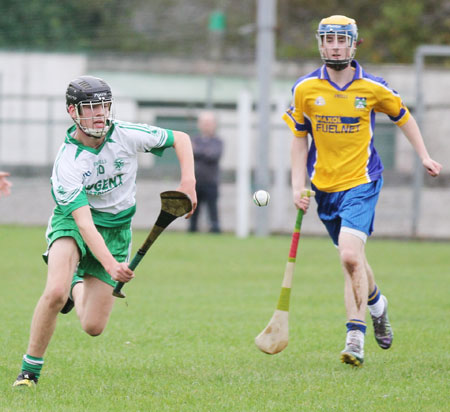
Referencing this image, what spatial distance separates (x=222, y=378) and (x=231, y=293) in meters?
3.75

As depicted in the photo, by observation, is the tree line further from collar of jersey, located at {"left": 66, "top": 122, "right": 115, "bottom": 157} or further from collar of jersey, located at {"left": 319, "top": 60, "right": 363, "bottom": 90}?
collar of jersey, located at {"left": 66, "top": 122, "right": 115, "bottom": 157}

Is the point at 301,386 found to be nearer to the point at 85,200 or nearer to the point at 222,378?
the point at 222,378

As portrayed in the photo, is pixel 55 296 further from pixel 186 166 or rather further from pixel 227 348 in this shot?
pixel 227 348

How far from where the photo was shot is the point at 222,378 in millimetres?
5102

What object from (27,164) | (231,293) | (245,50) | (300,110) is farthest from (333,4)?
(300,110)

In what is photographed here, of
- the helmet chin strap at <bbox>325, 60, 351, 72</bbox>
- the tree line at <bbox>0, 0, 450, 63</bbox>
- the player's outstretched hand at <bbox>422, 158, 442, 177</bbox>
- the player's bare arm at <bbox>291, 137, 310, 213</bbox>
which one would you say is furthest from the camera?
the tree line at <bbox>0, 0, 450, 63</bbox>

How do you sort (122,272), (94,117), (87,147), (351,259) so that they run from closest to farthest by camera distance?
(122,272) → (94,117) → (87,147) → (351,259)

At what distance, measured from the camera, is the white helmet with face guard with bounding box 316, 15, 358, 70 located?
5582 mm

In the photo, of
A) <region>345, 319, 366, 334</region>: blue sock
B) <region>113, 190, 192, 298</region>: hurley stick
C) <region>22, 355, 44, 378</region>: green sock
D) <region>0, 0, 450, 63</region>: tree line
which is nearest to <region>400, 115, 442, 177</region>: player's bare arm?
<region>345, 319, 366, 334</region>: blue sock

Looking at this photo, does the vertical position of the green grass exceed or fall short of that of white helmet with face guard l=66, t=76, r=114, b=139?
it falls short

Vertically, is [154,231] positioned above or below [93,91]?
below

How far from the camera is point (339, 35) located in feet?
18.4

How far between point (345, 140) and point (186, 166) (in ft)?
4.53

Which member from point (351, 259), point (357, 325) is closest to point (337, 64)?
point (351, 259)
